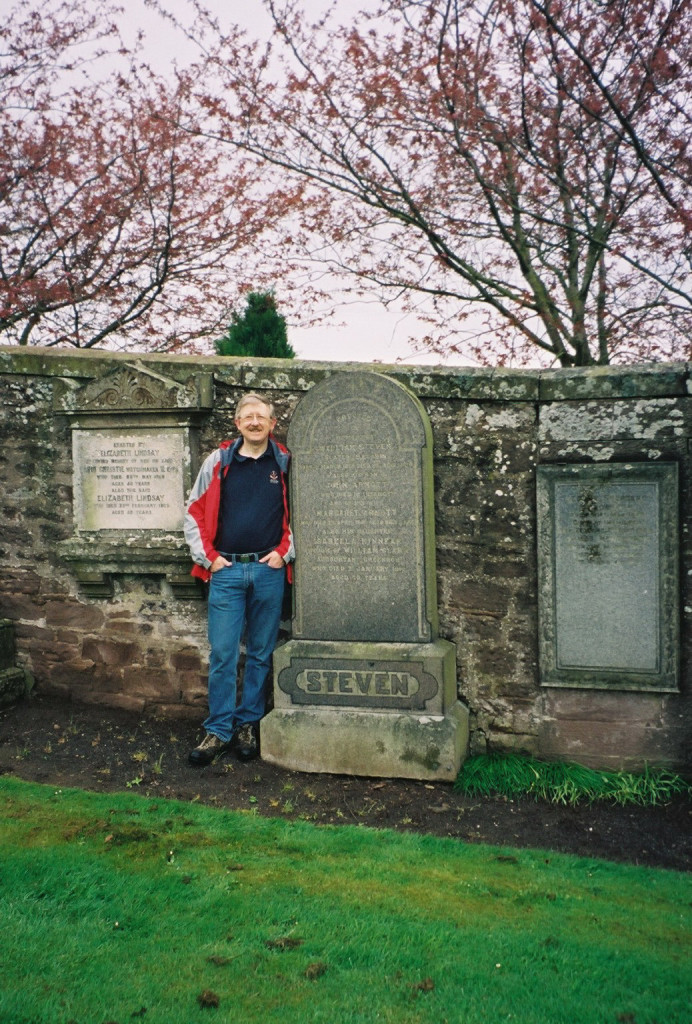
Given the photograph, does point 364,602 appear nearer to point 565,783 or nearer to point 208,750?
point 208,750

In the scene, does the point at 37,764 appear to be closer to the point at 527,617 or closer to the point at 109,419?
the point at 109,419

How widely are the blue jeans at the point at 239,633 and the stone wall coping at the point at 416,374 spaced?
48.5 inches

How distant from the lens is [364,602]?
455 cm

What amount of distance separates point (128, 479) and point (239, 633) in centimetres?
129

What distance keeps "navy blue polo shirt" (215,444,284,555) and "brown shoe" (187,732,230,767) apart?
3.65 feet

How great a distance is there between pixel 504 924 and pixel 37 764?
2824 millimetres

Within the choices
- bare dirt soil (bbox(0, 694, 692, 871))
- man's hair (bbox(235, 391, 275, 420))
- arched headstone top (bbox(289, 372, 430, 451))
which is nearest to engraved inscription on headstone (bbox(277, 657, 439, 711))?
bare dirt soil (bbox(0, 694, 692, 871))

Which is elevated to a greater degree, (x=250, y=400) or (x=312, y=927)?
(x=250, y=400)

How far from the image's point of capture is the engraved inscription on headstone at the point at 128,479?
16.7 feet

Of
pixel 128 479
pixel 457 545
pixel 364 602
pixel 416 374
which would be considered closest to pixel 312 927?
pixel 364 602

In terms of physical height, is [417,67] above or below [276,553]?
above

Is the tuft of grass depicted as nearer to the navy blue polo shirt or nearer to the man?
the man

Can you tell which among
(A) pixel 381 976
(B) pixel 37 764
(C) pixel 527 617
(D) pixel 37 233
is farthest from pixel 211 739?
(D) pixel 37 233

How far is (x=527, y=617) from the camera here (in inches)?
182
